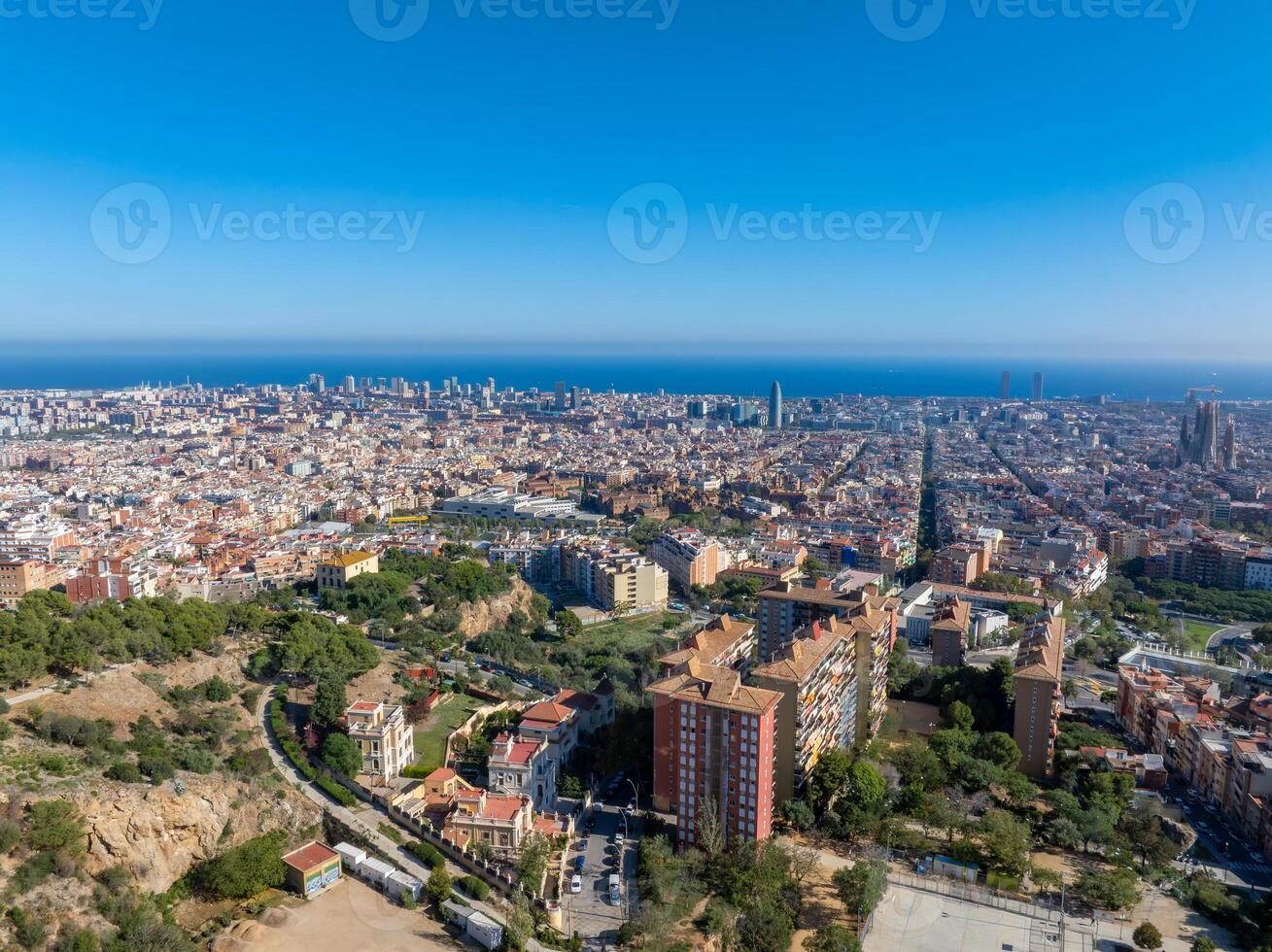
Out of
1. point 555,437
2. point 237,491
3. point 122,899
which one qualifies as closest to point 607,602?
point 122,899

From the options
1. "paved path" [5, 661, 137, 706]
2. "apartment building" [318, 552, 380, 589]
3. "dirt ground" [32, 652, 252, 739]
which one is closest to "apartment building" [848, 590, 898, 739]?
"dirt ground" [32, 652, 252, 739]

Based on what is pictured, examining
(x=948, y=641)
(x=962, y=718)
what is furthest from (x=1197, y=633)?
Result: (x=962, y=718)

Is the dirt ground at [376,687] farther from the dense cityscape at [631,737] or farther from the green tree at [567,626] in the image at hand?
the green tree at [567,626]

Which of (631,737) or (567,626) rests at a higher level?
(631,737)

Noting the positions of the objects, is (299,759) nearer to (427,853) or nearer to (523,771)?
(427,853)

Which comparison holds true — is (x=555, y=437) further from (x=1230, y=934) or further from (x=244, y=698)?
(x=1230, y=934)

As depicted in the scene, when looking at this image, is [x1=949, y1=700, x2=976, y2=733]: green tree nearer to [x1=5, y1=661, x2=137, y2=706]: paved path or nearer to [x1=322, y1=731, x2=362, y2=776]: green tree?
[x1=322, y1=731, x2=362, y2=776]: green tree
